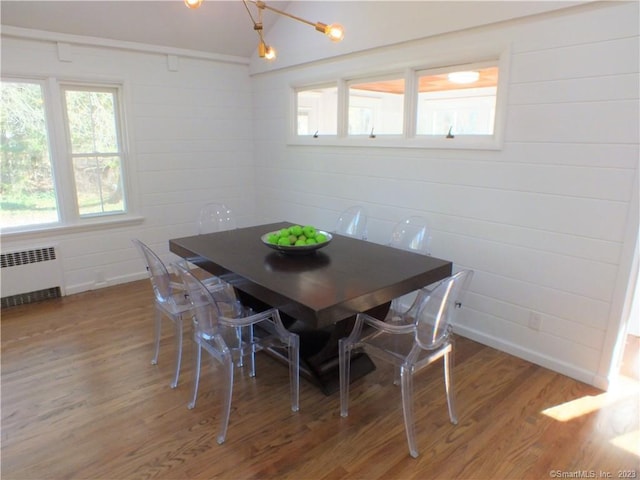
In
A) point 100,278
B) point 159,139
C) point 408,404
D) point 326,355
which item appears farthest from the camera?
point 159,139

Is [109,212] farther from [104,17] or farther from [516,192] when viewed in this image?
[516,192]

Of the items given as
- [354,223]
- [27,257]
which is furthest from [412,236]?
[27,257]

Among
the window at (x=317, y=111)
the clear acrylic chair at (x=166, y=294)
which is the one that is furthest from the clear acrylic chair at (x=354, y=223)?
the clear acrylic chair at (x=166, y=294)

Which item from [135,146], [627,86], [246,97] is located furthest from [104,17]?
[627,86]

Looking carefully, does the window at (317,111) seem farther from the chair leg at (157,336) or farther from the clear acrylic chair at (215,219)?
the chair leg at (157,336)

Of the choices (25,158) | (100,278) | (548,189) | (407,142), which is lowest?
(100,278)

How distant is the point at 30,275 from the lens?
12.7 ft

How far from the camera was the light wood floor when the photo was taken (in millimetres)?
1984

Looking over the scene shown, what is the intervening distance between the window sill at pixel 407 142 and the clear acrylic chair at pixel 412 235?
600 mm

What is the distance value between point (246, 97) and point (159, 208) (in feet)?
5.66

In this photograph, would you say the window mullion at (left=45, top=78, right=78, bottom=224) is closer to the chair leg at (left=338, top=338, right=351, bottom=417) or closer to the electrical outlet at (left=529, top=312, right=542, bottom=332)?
the chair leg at (left=338, top=338, right=351, bottom=417)

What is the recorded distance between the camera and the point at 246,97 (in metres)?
5.09

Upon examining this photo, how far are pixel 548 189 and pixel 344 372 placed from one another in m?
1.76

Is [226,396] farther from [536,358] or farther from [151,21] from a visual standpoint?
[151,21]
